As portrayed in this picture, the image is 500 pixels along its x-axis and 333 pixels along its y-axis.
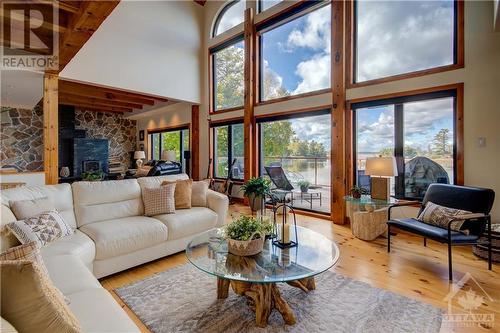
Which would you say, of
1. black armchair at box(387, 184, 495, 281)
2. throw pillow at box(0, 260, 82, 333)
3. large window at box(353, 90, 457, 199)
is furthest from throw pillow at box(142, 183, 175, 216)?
large window at box(353, 90, 457, 199)

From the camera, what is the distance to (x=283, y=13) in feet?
17.5

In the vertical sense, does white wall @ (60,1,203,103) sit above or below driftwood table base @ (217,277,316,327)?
above

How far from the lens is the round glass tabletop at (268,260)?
5.59 feet

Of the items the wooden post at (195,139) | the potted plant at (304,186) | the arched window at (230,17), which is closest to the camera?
the potted plant at (304,186)

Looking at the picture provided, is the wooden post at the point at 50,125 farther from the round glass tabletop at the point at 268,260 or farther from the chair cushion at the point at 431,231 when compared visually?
the chair cushion at the point at 431,231

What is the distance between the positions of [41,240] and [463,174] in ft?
15.6

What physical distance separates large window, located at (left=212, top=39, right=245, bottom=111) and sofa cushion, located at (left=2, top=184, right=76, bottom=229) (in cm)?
440

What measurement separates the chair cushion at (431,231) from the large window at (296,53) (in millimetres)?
2790

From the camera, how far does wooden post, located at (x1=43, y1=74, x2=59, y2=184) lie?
4211mm

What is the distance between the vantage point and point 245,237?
6.38 ft

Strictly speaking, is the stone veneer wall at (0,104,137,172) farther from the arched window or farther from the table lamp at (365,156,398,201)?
the table lamp at (365,156,398,201)

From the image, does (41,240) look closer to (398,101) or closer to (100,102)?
(398,101)

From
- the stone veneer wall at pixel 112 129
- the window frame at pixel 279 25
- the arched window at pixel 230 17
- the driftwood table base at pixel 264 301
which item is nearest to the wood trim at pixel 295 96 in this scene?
the window frame at pixel 279 25

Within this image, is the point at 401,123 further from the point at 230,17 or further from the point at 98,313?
the point at 230,17
